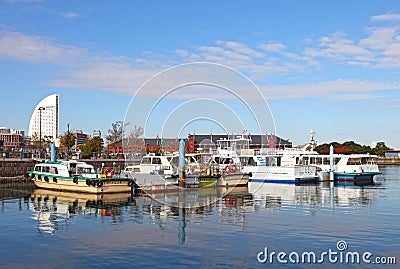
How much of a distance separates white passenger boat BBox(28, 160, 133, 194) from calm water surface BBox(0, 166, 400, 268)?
1451mm

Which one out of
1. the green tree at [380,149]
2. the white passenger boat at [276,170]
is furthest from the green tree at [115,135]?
the green tree at [380,149]

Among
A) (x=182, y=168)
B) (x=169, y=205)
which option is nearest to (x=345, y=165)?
(x=182, y=168)

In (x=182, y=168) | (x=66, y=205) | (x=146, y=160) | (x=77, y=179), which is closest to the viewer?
(x=66, y=205)

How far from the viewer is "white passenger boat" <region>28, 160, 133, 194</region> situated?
3275cm

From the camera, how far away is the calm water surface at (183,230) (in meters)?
14.6

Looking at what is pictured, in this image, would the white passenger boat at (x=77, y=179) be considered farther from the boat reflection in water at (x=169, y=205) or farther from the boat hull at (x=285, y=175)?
the boat hull at (x=285, y=175)

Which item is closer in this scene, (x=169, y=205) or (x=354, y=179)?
(x=169, y=205)

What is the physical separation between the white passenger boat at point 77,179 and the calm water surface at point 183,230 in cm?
145

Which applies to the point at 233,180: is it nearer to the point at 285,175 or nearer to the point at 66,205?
the point at 285,175

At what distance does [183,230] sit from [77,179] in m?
16.4

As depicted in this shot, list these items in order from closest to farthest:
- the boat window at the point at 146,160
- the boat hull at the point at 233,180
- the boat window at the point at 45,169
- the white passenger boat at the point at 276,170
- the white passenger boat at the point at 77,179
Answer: the white passenger boat at the point at 77,179 → the boat window at the point at 45,169 → the boat hull at the point at 233,180 → the boat window at the point at 146,160 → the white passenger boat at the point at 276,170

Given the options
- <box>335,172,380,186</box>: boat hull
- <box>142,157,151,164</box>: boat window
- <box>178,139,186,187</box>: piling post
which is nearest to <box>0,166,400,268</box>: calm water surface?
<box>178,139,186,187</box>: piling post

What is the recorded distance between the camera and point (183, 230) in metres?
19.4

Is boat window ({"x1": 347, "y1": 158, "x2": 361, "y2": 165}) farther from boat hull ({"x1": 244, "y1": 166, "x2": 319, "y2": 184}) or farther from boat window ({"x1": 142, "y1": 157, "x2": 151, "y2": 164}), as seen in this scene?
boat window ({"x1": 142, "y1": 157, "x2": 151, "y2": 164})
